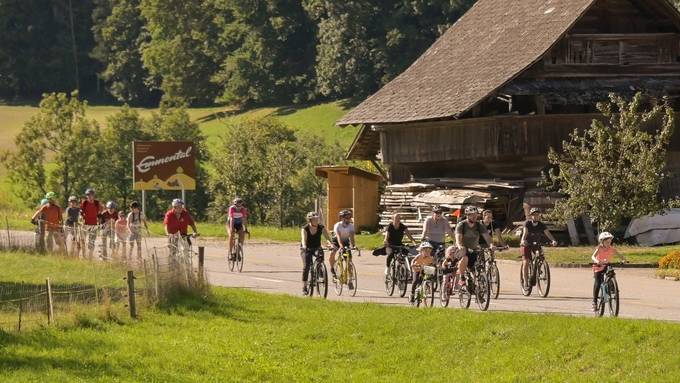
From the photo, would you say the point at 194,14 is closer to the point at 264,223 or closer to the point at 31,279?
the point at 264,223

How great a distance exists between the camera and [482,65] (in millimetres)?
52188

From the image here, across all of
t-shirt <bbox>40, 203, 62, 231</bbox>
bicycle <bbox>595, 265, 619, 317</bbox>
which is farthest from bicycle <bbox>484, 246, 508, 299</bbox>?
t-shirt <bbox>40, 203, 62, 231</bbox>

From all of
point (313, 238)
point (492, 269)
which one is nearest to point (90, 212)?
point (313, 238)

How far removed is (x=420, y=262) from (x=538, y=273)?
3431 millimetres

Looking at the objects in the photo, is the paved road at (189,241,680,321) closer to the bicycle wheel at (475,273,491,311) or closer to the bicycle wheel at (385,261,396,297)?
the bicycle wheel at (385,261,396,297)

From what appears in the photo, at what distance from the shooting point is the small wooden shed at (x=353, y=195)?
5588cm

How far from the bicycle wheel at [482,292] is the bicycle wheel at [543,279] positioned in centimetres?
312

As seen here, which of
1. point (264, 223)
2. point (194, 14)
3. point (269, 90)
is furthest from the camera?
point (194, 14)

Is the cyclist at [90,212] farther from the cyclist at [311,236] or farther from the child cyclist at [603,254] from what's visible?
the child cyclist at [603,254]

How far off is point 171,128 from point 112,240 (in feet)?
161

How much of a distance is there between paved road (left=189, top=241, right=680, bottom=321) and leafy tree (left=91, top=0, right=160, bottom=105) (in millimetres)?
88997

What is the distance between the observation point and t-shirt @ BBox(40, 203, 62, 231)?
138ft

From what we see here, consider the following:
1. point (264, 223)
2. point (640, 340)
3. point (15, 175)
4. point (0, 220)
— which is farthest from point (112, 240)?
point (15, 175)

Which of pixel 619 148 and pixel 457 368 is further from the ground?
pixel 619 148
